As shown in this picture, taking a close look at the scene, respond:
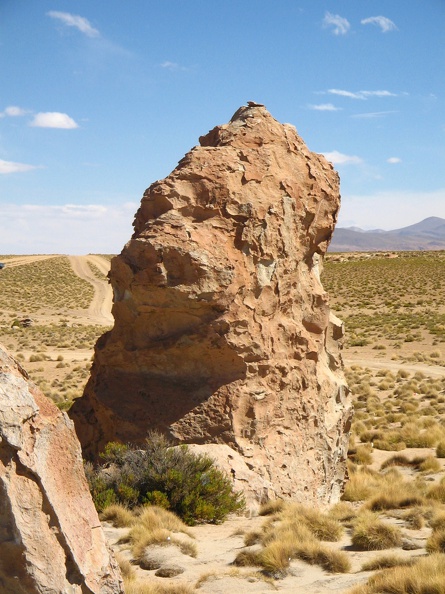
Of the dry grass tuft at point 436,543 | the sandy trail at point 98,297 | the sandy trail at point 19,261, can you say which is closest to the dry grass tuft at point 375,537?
the dry grass tuft at point 436,543

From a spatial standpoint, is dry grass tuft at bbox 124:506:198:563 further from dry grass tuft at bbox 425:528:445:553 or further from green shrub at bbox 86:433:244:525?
dry grass tuft at bbox 425:528:445:553

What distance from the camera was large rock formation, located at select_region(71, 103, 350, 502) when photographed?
376 inches

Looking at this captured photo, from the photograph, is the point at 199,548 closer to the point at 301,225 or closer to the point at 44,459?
the point at 44,459

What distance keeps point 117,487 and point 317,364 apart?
4.09 m

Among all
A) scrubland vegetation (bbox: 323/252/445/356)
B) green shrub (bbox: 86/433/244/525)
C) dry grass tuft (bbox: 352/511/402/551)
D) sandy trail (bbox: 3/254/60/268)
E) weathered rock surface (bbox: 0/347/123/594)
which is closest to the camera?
weathered rock surface (bbox: 0/347/123/594)

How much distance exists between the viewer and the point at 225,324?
379 inches

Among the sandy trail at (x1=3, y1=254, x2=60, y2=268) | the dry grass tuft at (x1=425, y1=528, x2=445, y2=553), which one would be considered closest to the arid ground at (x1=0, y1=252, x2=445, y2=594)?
the dry grass tuft at (x1=425, y1=528, x2=445, y2=553)

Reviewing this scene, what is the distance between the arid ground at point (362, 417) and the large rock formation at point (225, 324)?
1195mm

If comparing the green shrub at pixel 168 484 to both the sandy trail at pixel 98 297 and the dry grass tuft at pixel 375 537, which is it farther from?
the sandy trail at pixel 98 297

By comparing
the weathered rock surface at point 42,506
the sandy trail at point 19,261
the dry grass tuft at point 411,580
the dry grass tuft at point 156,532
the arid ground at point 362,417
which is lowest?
the arid ground at point 362,417

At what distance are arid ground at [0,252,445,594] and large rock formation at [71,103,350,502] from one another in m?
1.20

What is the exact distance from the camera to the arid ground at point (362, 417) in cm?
678

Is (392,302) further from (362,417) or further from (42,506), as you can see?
(42,506)

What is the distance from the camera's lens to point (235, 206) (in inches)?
399
